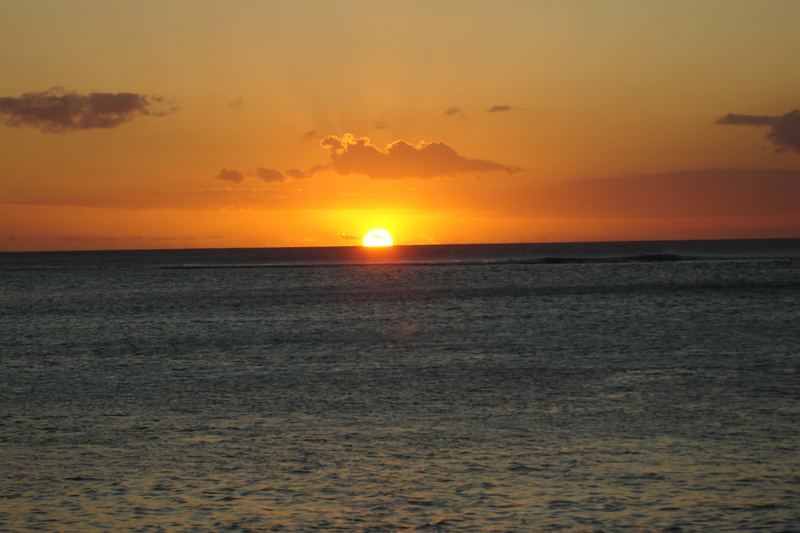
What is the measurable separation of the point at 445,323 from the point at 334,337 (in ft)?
35.4

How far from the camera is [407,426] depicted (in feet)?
87.7

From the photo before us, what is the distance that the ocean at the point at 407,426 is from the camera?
736 inches

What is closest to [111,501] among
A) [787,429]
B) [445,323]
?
[787,429]

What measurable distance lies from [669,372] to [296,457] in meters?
19.5

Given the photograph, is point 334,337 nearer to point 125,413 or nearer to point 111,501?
point 125,413

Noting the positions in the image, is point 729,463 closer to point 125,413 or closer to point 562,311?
point 125,413

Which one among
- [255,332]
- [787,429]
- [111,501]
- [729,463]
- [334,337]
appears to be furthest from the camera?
[255,332]

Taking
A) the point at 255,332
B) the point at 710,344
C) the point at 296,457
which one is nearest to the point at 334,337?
the point at 255,332

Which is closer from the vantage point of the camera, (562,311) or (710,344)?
(710,344)

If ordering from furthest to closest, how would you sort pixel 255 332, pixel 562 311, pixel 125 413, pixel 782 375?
pixel 562 311 → pixel 255 332 → pixel 782 375 → pixel 125 413

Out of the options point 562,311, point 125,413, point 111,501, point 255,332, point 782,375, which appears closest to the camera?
point 111,501

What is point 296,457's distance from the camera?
75.8ft

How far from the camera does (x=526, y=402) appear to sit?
30.4 metres

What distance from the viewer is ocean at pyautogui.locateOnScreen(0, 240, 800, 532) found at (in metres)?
18.7
